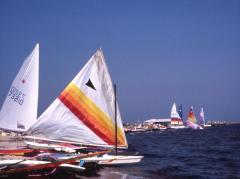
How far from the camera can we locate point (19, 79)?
1037 inches

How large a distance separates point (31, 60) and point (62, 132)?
784cm

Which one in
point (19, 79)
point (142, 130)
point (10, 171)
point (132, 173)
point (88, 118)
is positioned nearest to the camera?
point (10, 171)

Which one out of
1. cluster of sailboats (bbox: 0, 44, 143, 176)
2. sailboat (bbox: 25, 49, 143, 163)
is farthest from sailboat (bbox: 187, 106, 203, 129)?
sailboat (bbox: 25, 49, 143, 163)

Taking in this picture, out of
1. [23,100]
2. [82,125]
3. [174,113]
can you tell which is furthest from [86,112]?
[174,113]

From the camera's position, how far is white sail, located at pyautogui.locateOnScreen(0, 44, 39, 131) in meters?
26.0

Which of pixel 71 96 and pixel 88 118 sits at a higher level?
pixel 71 96

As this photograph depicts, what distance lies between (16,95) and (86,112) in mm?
6854

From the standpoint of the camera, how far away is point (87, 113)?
21812mm

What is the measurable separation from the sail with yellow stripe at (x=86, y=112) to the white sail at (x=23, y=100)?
545cm

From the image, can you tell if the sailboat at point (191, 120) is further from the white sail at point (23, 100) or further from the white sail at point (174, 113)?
the white sail at point (23, 100)

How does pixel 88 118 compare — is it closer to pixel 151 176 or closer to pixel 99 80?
pixel 99 80

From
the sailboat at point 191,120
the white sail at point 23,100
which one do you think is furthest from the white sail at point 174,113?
the white sail at point 23,100

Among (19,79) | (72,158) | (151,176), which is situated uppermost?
(19,79)

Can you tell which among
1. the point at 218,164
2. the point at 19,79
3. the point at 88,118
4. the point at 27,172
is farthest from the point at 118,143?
the point at 218,164
